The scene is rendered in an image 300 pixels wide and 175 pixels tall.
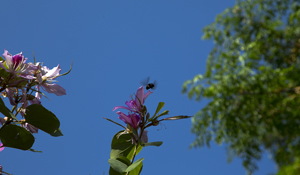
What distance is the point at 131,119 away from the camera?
0.52 metres

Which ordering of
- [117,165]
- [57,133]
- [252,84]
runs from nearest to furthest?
[117,165]
[57,133]
[252,84]

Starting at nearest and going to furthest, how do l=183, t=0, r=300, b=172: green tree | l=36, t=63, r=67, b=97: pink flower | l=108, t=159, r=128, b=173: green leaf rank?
l=108, t=159, r=128, b=173: green leaf
l=36, t=63, r=67, b=97: pink flower
l=183, t=0, r=300, b=172: green tree

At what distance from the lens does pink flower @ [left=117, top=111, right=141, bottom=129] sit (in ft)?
1.67

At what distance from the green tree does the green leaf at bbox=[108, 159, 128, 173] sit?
379 centimetres

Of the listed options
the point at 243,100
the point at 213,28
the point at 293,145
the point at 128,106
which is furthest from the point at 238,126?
the point at 128,106

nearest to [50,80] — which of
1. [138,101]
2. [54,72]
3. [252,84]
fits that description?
[54,72]

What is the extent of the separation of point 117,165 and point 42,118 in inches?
5.8

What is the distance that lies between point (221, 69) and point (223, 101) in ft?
1.79

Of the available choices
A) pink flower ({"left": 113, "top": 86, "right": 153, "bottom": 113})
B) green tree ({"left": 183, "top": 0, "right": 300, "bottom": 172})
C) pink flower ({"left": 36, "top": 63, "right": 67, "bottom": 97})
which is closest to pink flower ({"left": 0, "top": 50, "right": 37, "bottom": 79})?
pink flower ({"left": 36, "top": 63, "right": 67, "bottom": 97})

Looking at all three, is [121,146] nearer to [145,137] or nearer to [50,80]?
[145,137]

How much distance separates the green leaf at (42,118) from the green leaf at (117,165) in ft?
0.41

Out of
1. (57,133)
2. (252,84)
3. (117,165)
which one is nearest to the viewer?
(117,165)

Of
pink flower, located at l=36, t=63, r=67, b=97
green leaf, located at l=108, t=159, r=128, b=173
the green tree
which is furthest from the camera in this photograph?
the green tree

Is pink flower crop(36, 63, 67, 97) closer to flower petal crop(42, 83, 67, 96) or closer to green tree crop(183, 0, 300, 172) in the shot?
flower petal crop(42, 83, 67, 96)
